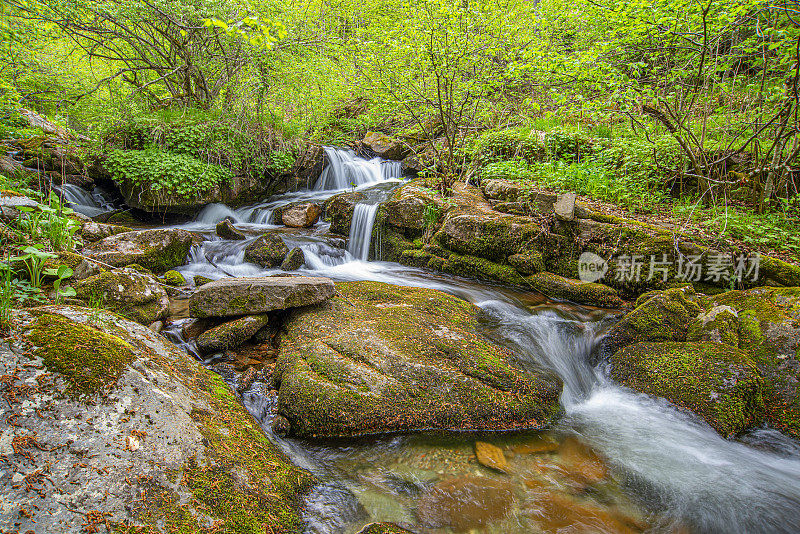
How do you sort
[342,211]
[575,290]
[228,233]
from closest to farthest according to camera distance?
1. [575,290]
2. [228,233]
3. [342,211]

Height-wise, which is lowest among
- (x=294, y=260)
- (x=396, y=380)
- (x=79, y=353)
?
(x=396, y=380)

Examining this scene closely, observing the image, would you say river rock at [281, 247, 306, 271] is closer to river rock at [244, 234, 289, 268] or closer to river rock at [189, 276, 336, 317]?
river rock at [244, 234, 289, 268]

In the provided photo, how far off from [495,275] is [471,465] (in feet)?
13.7

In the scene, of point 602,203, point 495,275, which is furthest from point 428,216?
point 602,203

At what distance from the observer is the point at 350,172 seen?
1252 centimetres

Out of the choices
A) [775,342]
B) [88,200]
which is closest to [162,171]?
[88,200]

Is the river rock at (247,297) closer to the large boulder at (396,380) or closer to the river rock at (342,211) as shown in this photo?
the large boulder at (396,380)

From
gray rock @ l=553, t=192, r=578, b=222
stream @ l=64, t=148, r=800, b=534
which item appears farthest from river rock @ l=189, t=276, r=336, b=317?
gray rock @ l=553, t=192, r=578, b=222

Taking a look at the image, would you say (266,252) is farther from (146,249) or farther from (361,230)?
(361,230)

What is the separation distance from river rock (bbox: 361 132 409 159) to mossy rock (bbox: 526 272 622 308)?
28.9 feet

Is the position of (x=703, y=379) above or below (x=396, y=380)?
below

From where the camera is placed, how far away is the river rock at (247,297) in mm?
4027

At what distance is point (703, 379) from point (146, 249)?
7917 mm

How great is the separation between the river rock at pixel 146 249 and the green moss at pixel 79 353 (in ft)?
13.1
